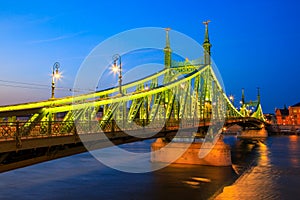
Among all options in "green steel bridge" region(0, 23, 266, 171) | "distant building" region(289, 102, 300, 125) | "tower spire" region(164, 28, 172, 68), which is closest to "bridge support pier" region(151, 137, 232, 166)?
"green steel bridge" region(0, 23, 266, 171)

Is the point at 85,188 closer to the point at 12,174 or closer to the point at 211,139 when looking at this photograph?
the point at 12,174

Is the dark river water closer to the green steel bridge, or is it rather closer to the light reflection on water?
the light reflection on water

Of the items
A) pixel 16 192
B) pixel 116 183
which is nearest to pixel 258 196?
pixel 116 183

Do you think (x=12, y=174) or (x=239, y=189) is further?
(x=12, y=174)

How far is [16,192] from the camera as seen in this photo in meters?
20.4

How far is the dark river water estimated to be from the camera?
20.3 m

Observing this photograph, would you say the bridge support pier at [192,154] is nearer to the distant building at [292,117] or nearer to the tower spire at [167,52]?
the tower spire at [167,52]

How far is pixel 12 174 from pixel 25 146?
17395 millimetres

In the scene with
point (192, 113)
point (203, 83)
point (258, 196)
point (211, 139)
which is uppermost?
point (203, 83)

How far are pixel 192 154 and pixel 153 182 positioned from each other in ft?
28.6

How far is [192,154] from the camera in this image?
1262 inches

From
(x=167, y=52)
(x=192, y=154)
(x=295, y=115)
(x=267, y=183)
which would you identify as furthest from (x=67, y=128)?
(x=295, y=115)

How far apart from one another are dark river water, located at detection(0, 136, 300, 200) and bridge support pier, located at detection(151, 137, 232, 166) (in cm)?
99

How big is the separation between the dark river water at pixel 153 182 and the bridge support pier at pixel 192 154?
3.24ft
